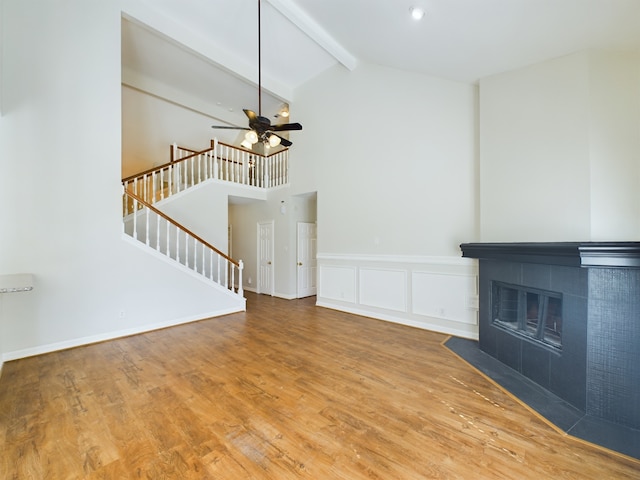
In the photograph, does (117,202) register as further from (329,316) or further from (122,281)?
(329,316)

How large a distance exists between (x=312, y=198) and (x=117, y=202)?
13.6 ft

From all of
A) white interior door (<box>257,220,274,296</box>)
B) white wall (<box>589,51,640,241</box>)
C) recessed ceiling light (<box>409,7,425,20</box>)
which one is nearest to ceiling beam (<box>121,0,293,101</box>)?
white interior door (<box>257,220,274,296</box>)

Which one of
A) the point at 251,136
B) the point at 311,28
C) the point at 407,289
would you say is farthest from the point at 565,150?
the point at 311,28

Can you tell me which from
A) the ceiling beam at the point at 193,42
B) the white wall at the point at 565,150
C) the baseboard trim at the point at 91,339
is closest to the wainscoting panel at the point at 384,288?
the white wall at the point at 565,150

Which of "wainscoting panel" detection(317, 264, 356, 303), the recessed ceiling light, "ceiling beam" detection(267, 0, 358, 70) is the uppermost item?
"ceiling beam" detection(267, 0, 358, 70)

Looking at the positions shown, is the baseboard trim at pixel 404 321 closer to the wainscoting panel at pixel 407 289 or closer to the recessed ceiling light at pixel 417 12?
the wainscoting panel at pixel 407 289

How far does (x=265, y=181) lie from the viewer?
6980 millimetres

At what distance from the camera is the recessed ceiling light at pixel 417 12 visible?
2.82 m

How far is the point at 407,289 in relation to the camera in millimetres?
4453

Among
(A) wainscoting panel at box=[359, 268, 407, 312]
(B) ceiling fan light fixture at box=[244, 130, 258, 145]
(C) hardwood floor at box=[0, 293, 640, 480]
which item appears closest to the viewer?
(C) hardwood floor at box=[0, 293, 640, 480]

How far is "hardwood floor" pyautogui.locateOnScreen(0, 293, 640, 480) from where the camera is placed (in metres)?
1.62

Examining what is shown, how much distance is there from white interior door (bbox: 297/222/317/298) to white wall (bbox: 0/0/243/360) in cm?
330

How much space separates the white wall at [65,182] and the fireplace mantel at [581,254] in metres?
4.88

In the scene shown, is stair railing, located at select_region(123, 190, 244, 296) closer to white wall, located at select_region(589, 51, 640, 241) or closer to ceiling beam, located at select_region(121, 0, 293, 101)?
ceiling beam, located at select_region(121, 0, 293, 101)
